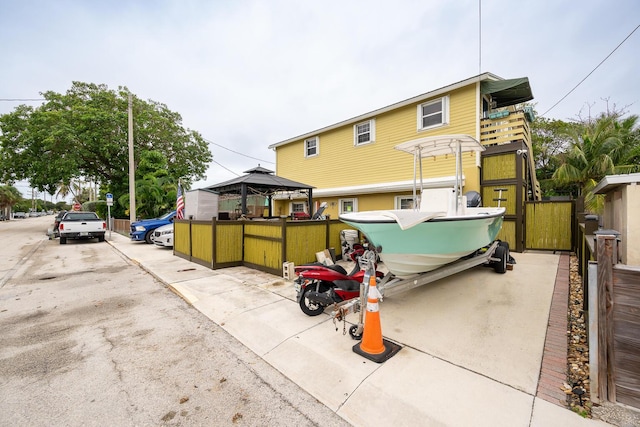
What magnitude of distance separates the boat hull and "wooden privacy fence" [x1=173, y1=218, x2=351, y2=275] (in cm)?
237

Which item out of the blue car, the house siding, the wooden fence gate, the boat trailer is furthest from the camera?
the blue car

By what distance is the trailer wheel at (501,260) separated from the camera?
5609 mm

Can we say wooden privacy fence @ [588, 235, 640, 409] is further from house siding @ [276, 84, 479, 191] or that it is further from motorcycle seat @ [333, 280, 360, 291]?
house siding @ [276, 84, 479, 191]

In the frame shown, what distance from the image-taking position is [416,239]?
132 inches

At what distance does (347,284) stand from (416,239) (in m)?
1.23

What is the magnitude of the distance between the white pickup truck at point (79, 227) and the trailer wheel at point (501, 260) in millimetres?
17343

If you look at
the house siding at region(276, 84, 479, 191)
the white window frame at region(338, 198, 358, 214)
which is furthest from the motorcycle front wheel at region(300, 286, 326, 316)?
the white window frame at region(338, 198, 358, 214)

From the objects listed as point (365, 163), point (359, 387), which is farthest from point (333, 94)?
point (359, 387)

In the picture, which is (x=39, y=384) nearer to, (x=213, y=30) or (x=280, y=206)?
(x=213, y=30)

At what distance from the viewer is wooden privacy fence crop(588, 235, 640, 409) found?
1.87 meters

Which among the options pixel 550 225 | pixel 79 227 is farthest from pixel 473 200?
pixel 79 227

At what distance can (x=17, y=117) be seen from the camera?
18.1 m

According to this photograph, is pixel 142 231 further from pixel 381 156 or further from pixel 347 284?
pixel 347 284

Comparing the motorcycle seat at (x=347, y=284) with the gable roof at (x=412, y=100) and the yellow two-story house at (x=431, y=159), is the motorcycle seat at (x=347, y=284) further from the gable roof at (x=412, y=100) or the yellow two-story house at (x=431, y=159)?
the gable roof at (x=412, y=100)
